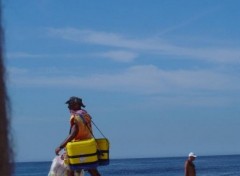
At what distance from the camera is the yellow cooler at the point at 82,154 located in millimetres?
10242

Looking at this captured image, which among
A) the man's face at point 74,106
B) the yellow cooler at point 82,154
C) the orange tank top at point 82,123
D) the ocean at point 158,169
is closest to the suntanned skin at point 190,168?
the orange tank top at point 82,123

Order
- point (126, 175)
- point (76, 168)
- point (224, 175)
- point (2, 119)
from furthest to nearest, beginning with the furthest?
point (126, 175) → point (224, 175) → point (76, 168) → point (2, 119)

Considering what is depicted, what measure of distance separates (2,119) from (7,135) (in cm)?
8

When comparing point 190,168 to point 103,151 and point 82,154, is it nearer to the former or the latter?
point 103,151

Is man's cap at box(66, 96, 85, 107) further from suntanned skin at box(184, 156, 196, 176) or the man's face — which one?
suntanned skin at box(184, 156, 196, 176)

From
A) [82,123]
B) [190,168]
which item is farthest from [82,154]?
[190,168]

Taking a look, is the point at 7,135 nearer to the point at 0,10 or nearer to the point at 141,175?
the point at 0,10

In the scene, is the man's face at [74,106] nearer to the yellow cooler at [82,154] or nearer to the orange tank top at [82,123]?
the orange tank top at [82,123]

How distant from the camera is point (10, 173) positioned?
3.94 meters

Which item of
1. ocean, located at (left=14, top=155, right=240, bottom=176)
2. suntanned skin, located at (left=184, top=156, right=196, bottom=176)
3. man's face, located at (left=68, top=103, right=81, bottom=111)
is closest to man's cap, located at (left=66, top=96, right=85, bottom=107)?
man's face, located at (left=68, top=103, right=81, bottom=111)

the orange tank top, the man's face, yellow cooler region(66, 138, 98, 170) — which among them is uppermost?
the man's face

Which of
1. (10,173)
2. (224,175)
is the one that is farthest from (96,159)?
(224,175)

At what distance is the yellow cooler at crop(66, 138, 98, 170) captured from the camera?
10242 millimetres

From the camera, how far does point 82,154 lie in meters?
10.2
